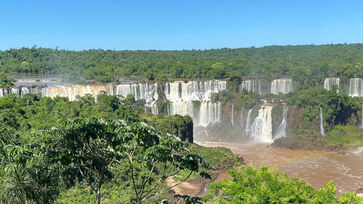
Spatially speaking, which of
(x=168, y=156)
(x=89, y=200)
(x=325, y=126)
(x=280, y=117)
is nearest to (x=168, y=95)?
(x=280, y=117)

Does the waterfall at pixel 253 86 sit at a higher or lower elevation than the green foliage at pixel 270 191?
higher

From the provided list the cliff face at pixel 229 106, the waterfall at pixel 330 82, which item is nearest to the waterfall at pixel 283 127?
the cliff face at pixel 229 106

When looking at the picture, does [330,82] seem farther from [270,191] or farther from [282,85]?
[270,191]

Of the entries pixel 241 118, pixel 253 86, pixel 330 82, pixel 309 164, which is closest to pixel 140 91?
pixel 241 118

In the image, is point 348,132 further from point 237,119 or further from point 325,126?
point 237,119

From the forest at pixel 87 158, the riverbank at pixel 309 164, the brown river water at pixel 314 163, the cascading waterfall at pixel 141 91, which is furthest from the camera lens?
the cascading waterfall at pixel 141 91

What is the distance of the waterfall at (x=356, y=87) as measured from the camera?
4716cm

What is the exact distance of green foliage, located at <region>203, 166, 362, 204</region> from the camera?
11.2m

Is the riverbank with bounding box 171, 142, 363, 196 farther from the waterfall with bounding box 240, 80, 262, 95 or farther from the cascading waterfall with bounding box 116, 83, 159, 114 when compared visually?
the waterfall with bounding box 240, 80, 262, 95

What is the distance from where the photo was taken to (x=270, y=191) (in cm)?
1216

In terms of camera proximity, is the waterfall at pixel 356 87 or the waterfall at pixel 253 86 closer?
the waterfall at pixel 356 87

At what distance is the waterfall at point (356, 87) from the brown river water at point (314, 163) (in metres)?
16.4

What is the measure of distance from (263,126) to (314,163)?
33.8 feet

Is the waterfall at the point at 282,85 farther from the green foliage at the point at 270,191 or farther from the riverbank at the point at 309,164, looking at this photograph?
the green foliage at the point at 270,191
